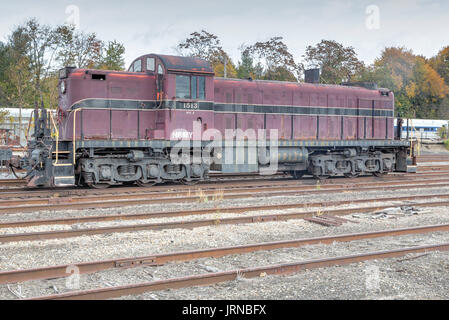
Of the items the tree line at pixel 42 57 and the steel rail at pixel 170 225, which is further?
the tree line at pixel 42 57

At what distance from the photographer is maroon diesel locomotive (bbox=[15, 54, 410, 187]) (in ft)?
45.0

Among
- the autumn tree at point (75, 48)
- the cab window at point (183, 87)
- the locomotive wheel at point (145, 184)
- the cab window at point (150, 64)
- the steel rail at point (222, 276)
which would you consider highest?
the autumn tree at point (75, 48)

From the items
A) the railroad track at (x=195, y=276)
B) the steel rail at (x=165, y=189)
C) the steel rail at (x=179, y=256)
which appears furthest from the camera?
the steel rail at (x=165, y=189)

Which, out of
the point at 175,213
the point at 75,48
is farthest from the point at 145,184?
the point at 75,48

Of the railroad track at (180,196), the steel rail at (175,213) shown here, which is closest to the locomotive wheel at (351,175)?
the railroad track at (180,196)

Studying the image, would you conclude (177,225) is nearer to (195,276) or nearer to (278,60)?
(195,276)

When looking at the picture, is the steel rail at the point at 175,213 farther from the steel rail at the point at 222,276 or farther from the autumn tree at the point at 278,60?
the autumn tree at the point at 278,60

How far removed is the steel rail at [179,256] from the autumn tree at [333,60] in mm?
36677

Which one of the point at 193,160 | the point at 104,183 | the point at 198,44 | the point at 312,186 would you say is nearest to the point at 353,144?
the point at 312,186

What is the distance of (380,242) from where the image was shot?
832 cm

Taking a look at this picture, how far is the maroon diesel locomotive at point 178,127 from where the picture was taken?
13.7 meters

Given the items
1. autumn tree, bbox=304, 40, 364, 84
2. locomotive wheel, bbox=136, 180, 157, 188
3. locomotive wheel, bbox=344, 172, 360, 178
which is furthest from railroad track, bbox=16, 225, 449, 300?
autumn tree, bbox=304, 40, 364, 84

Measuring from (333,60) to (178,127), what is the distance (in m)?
34.0
